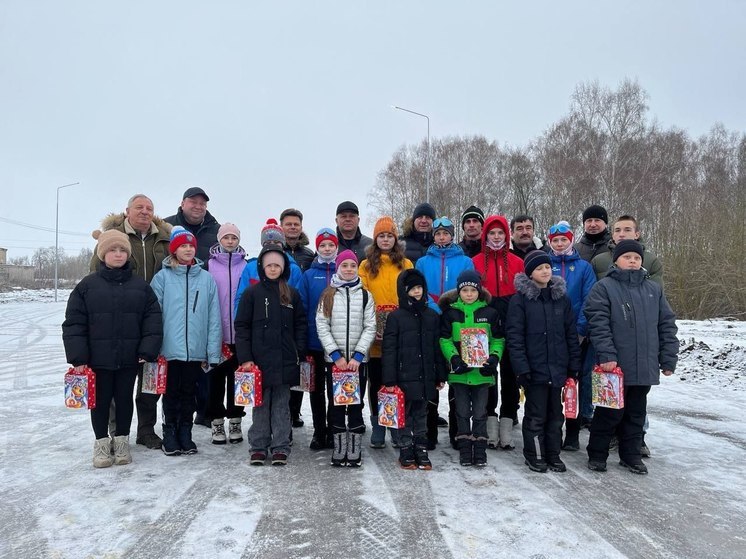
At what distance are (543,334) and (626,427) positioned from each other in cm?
111

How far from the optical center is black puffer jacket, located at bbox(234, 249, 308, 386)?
14.7 feet

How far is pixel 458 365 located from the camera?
4426mm

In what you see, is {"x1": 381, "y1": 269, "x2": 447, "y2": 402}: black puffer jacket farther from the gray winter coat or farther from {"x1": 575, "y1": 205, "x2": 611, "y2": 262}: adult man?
{"x1": 575, "y1": 205, "x2": 611, "y2": 262}: adult man

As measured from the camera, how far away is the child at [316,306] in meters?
4.90

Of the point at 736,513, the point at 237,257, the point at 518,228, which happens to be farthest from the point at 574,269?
the point at 237,257

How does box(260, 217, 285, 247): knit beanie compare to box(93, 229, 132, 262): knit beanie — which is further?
box(260, 217, 285, 247): knit beanie

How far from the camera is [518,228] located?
18.1 feet

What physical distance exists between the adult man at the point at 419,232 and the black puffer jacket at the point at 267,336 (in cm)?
175

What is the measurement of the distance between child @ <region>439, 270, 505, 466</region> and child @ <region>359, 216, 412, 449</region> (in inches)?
24.2

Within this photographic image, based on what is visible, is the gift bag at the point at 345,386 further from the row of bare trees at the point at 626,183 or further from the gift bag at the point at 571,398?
the row of bare trees at the point at 626,183

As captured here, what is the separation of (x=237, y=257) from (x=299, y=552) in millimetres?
3150

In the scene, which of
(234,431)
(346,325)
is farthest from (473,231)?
(234,431)

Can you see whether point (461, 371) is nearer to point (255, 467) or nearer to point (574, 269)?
point (574, 269)

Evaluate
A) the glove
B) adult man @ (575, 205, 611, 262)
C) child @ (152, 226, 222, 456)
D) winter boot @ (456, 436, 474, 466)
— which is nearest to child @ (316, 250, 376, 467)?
the glove
